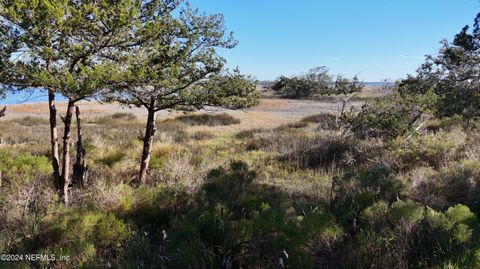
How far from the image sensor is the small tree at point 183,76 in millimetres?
7125

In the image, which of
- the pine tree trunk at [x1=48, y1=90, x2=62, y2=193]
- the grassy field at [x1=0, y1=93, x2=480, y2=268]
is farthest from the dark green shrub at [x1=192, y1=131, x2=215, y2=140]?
the pine tree trunk at [x1=48, y1=90, x2=62, y2=193]

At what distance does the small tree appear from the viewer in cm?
712

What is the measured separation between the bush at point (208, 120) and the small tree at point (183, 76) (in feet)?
58.3

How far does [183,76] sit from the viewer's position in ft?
26.0

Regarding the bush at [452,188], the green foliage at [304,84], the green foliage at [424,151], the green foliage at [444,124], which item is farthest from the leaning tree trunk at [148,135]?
the green foliage at [304,84]

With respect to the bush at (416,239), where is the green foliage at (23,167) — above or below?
below

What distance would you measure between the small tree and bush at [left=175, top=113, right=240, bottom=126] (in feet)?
58.3

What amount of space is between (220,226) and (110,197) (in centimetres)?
226

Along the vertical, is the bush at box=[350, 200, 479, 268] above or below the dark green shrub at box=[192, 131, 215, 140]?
above

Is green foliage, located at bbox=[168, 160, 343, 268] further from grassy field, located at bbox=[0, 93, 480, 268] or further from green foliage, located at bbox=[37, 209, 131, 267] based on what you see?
green foliage, located at bbox=[37, 209, 131, 267]

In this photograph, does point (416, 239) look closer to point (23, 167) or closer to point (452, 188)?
point (452, 188)

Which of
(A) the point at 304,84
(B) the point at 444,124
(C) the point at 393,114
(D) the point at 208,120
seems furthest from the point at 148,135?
(A) the point at 304,84

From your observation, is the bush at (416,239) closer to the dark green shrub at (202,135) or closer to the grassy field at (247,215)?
the grassy field at (247,215)

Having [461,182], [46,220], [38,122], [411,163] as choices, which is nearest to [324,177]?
[411,163]
